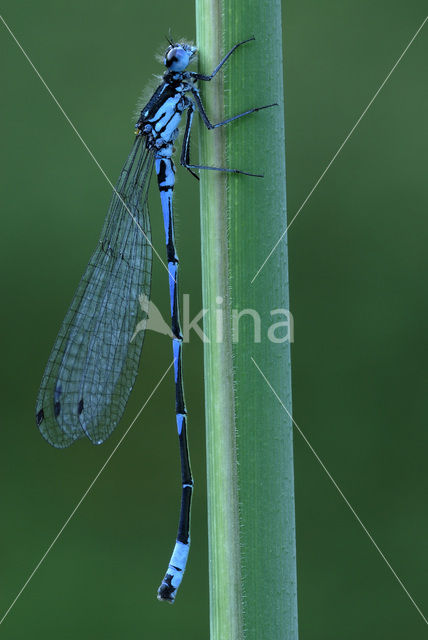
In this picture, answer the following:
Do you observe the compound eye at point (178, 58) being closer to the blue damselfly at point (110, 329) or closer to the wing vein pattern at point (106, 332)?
the blue damselfly at point (110, 329)

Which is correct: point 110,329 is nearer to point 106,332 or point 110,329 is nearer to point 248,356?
point 106,332

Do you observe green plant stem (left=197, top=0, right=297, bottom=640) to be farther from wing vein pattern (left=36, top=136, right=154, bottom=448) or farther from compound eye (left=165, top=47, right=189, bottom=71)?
wing vein pattern (left=36, top=136, right=154, bottom=448)

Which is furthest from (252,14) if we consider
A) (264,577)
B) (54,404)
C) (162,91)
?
(54,404)

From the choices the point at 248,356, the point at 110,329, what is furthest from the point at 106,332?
the point at 248,356

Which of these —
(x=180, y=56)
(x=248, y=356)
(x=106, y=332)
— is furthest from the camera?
(x=106, y=332)

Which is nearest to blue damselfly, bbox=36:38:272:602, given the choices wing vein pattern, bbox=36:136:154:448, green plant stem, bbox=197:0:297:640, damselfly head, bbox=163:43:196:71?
wing vein pattern, bbox=36:136:154:448

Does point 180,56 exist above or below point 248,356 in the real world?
above
